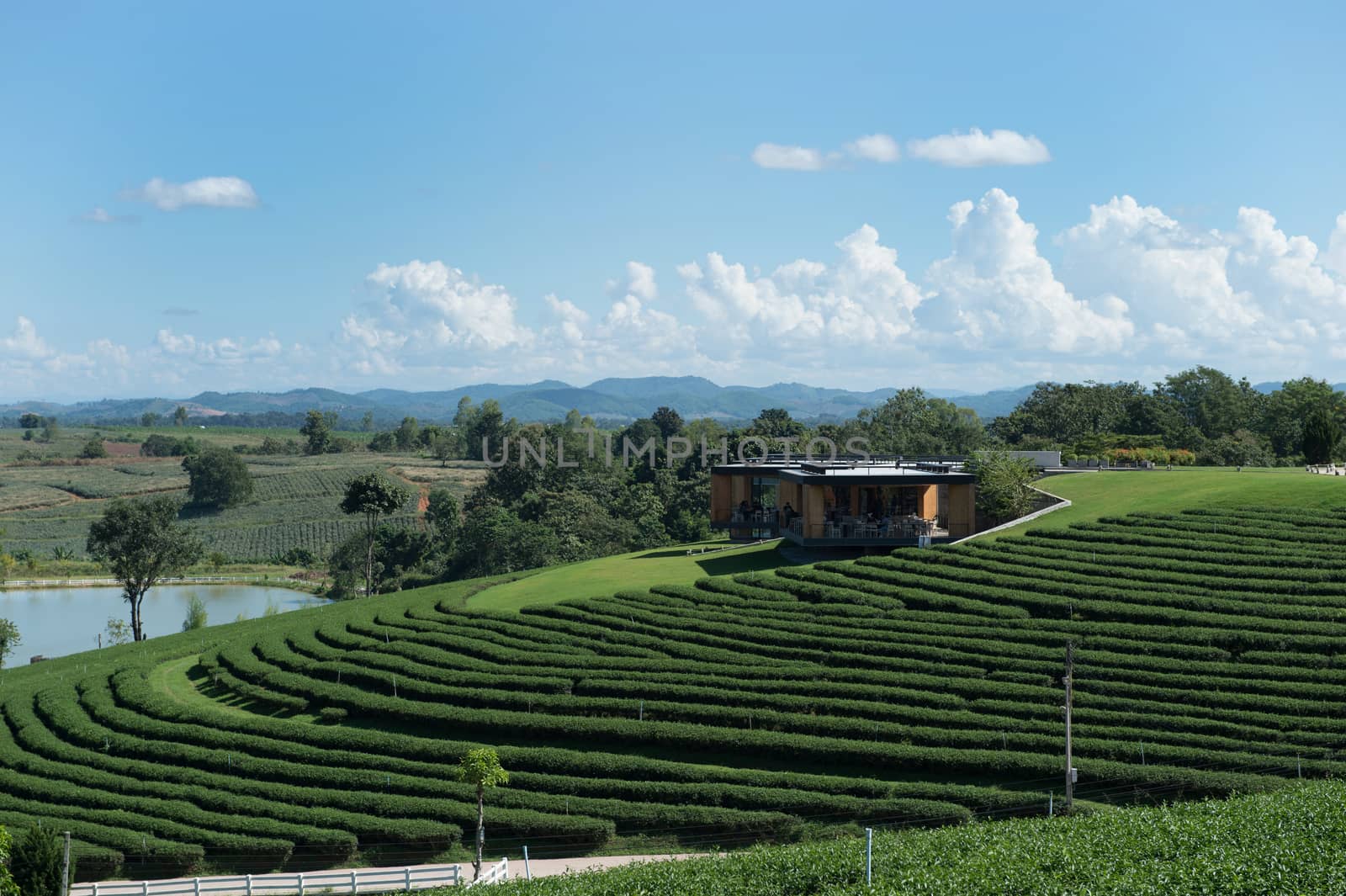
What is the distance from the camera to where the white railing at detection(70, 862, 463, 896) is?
84.8 feet

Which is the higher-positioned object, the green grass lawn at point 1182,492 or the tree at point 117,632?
the green grass lawn at point 1182,492

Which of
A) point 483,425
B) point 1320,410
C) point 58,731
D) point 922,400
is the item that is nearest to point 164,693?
point 58,731

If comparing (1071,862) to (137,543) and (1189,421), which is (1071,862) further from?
(1189,421)

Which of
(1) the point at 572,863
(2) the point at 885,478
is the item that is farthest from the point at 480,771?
(2) the point at 885,478

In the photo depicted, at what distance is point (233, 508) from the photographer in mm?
133000

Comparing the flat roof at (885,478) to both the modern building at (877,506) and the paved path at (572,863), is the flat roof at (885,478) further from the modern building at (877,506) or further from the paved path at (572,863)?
the paved path at (572,863)

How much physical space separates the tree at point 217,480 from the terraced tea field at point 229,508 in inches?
83.2

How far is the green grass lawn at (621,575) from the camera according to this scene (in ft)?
153

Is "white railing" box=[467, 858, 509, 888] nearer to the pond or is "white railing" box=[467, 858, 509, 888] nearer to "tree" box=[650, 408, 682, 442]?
the pond

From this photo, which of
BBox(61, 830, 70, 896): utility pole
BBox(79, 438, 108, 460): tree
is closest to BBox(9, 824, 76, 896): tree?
BBox(61, 830, 70, 896): utility pole

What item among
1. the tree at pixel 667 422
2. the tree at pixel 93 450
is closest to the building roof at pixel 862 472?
the tree at pixel 667 422

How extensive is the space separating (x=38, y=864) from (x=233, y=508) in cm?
11656

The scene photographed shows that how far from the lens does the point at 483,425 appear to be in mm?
155500

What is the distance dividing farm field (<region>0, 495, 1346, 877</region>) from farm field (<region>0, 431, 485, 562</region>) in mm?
77006
